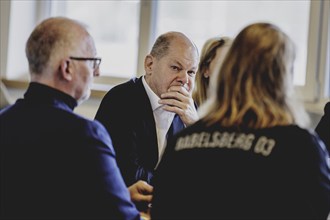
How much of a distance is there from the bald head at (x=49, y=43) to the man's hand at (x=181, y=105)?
762 mm

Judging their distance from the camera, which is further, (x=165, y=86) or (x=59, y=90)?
(x=165, y=86)

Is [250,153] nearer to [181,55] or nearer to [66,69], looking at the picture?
[66,69]

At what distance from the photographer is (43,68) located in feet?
5.53

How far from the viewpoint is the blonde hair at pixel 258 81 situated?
4.74 feet

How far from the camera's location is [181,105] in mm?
2404

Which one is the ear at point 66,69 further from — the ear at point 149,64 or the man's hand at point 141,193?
the ear at point 149,64

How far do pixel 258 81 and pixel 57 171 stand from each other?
22.3 inches

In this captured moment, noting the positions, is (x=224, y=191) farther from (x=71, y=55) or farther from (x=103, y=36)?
(x=103, y=36)

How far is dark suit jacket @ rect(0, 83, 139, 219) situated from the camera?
1530 millimetres

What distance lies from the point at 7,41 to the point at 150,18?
3.19ft

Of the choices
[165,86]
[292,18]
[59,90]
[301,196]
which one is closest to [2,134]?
[59,90]

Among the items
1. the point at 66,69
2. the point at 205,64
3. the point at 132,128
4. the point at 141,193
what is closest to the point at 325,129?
the point at 205,64

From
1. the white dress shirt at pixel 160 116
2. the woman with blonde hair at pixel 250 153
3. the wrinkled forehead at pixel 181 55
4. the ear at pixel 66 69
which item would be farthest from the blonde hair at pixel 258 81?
the wrinkled forehead at pixel 181 55

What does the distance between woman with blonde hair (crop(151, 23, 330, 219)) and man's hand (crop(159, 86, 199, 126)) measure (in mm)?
833
